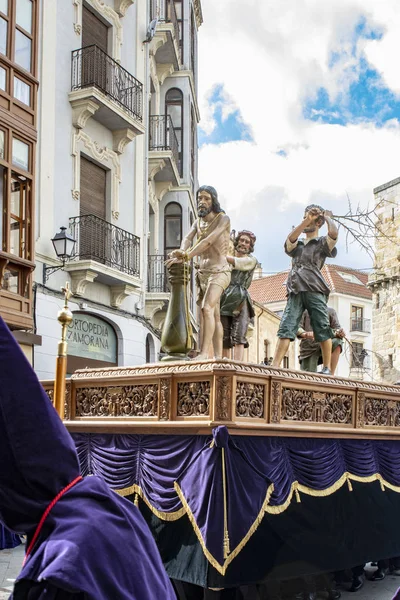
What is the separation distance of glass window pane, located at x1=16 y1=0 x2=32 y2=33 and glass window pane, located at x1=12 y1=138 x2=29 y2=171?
227 cm

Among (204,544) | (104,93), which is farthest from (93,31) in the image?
(204,544)

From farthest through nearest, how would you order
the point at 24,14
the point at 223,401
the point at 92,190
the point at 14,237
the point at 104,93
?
the point at 92,190, the point at 104,93, the point at 24,14, the point at 14,237, the point at 223,401

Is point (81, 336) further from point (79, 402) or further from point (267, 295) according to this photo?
point (267, 295)

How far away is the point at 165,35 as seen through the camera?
17891mm

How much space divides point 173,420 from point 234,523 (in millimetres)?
1038

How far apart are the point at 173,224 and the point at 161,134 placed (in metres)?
2.52

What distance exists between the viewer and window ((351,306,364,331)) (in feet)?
148

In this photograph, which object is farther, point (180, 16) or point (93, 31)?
point (180, 16)

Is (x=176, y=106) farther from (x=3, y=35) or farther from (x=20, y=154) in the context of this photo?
(x=20, y=154)

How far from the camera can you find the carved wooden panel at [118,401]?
6340 millimetres

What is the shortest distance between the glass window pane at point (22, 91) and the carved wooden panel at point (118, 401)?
7.23 meters

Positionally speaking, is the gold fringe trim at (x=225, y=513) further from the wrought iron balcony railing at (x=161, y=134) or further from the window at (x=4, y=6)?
the wrought iron balcony railing at (x=161, y=134)

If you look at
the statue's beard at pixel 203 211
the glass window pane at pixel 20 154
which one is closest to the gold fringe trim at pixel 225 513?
the statue's beard at pixel 203 211

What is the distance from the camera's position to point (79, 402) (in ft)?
23.7
